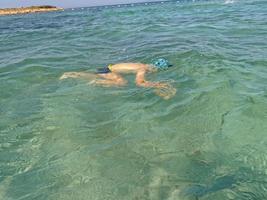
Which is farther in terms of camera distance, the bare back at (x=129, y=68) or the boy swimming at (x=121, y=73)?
the bare back at (x=129, y=68)

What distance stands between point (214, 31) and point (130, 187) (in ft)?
37.0

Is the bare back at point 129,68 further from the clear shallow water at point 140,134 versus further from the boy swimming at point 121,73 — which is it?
the clear shallow water at point 140,134

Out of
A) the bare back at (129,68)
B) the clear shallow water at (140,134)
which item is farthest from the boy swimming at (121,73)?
the clear shallow water at (140,134)

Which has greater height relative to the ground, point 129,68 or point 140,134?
point 140,134

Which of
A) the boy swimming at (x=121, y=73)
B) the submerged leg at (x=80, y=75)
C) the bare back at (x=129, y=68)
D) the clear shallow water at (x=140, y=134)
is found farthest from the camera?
the bare back at (x=129, y=68)

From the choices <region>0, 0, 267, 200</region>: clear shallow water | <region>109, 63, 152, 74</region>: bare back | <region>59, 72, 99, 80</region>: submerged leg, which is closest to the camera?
<region>0, 0, 267, 200</region>: clear shallow water

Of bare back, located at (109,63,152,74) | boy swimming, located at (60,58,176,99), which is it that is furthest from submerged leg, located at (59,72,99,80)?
bare back, located at (109,63,152,74)

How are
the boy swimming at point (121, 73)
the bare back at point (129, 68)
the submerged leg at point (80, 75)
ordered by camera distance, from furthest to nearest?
Result: the bare back at point (129, 68) < the submerged leg at point (80, 75) < the boy swimming at point (121, 73)

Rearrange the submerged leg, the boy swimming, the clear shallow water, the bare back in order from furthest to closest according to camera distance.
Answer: the bare back → the submerged leg → the boy swimming → the clear shallow water

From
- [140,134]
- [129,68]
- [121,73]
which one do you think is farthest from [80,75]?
[140,134]

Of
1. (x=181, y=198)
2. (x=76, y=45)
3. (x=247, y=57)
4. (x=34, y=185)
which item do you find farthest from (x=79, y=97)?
(x=76, y=45)

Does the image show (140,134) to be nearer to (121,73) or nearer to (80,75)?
(121,73)

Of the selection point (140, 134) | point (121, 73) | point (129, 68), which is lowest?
point (121, 73)

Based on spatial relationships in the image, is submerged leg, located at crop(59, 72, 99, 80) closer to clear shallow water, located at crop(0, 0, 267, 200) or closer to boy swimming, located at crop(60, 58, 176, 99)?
boy swimming, located at crop(60, 58, 176, 99)
